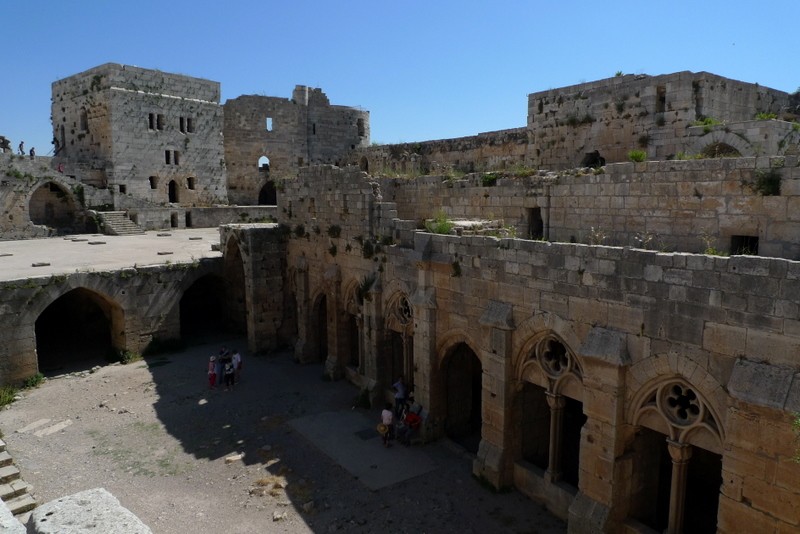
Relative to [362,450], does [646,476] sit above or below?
above

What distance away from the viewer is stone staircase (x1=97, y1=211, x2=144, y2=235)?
97.7ft

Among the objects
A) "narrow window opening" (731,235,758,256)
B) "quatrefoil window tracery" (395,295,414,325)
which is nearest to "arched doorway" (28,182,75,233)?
"quatrefoil window tracery" (395,295,414,325)

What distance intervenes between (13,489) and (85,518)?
24.3 ft

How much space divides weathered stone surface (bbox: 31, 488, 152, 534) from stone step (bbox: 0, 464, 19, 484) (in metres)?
7.26

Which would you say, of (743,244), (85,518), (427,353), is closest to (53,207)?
(427,353)

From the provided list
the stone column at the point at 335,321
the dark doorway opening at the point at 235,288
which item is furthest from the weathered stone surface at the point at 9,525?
the dark doorway opening at the point at 235,288

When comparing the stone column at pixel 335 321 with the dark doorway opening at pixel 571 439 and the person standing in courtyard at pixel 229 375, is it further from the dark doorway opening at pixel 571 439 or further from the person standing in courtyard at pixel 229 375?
the dark doorway opening at pixel 571 439

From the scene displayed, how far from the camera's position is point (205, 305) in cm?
2370

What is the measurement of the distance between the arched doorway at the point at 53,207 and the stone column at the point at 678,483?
102ft

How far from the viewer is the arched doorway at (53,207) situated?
2998 centimetres

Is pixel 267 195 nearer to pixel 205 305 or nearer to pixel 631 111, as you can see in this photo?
pixel 205 305

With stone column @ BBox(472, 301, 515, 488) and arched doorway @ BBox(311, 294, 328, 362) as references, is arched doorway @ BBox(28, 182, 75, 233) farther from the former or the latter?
stone column @ BBox(472, 301, 515, 488)

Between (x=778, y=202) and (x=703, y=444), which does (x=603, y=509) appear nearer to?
(x=703, y=444)

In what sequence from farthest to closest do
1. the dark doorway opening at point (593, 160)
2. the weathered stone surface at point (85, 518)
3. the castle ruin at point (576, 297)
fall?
the dark doorway opening at point (593, 160)
the castle ruin at point (576, 297)
the weathered stone surface at point (85, 518)
